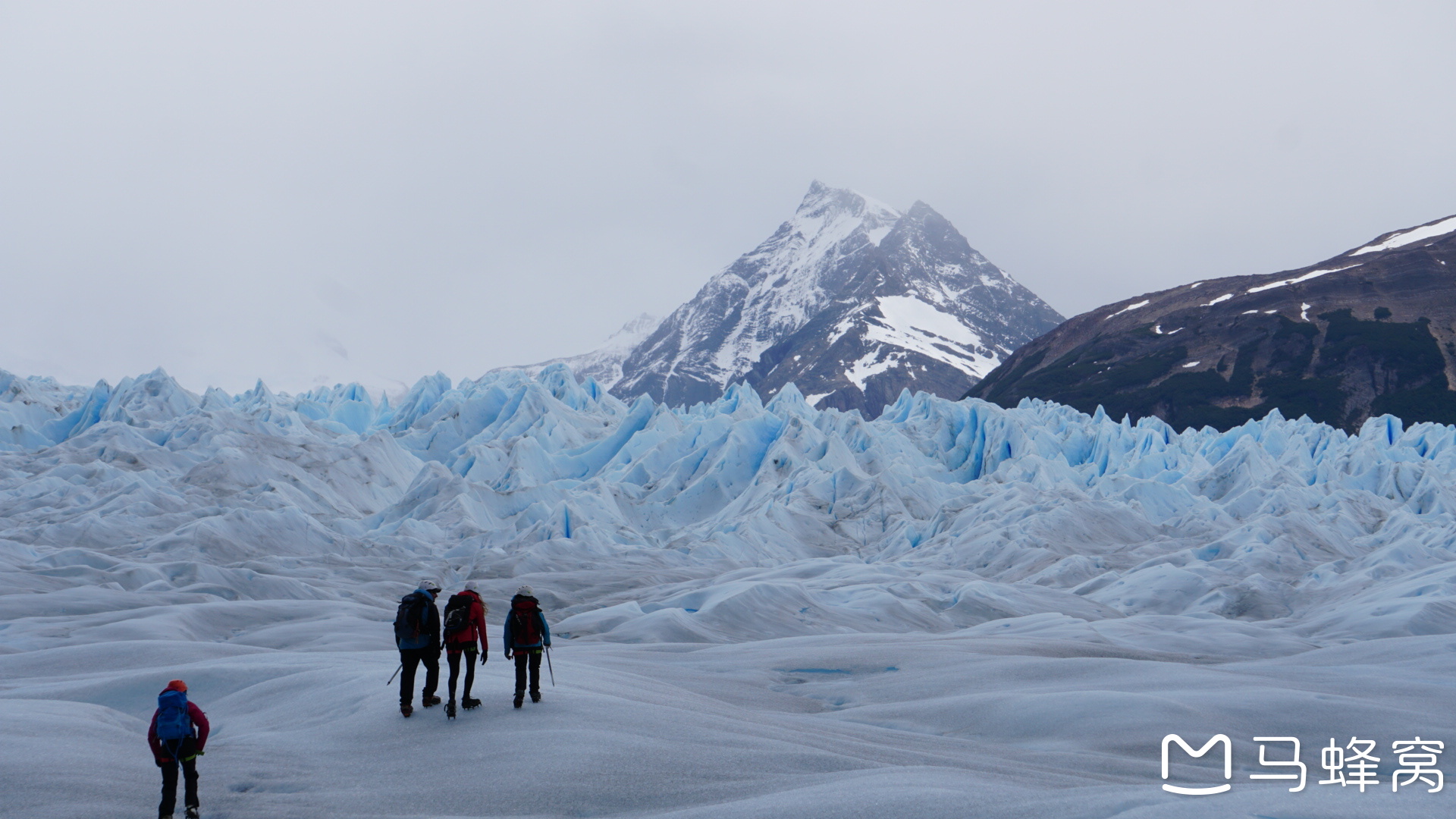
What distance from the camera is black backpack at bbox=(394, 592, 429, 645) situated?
31.4ft

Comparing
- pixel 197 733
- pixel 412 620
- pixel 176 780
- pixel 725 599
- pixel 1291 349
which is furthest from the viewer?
pixel 1291 349

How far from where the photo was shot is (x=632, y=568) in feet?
113

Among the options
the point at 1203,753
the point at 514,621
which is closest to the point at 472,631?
the point at 514,621

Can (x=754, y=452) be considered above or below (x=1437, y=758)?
above

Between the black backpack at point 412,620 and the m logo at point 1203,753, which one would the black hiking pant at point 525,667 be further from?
the m logo at point 1203,753

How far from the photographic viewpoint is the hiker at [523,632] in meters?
9.97

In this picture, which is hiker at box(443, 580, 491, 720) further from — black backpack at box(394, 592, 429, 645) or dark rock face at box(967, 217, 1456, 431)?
dark rock face at box(967, 217, 1456, 431)

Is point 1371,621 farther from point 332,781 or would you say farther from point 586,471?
point 586,471

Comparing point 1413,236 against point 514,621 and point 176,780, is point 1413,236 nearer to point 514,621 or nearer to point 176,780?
point 514,621

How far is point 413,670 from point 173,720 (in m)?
2.82

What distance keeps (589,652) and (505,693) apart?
23.3ft

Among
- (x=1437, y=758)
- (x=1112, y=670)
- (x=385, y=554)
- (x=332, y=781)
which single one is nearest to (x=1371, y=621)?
(x=1112, y=670)

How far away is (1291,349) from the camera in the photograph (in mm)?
116000

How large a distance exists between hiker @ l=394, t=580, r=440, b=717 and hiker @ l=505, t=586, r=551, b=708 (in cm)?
69
